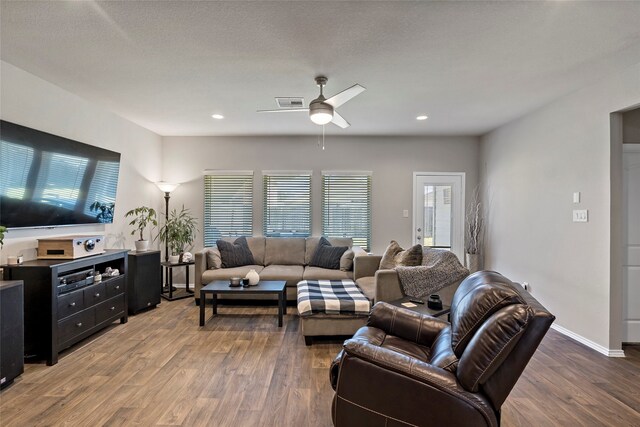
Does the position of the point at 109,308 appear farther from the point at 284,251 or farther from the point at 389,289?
the point at 389,289

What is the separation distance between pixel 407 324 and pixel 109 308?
10.5 feet

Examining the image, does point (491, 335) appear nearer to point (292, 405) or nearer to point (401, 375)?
point (401, 375)

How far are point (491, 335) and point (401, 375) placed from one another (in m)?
0.46

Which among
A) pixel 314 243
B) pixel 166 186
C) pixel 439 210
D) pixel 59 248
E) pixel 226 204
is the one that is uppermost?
pixel 166 186

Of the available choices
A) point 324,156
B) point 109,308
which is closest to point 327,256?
point 324,156

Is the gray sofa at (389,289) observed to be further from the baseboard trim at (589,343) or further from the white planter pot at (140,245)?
the white planter pot at (140,245)

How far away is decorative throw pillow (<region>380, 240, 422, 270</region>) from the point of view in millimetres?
3612

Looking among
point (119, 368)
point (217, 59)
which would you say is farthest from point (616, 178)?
point (119, 368)

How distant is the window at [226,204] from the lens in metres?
5.41

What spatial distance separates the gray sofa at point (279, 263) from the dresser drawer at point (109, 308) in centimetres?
95

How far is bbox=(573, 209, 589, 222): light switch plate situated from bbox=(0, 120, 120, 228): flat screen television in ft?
17.7

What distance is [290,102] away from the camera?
3.61m

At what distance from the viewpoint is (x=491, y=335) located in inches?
53.7

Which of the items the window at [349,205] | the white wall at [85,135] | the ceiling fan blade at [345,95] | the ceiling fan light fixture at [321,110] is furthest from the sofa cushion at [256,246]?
the ceiling fan blade at [345,95]
